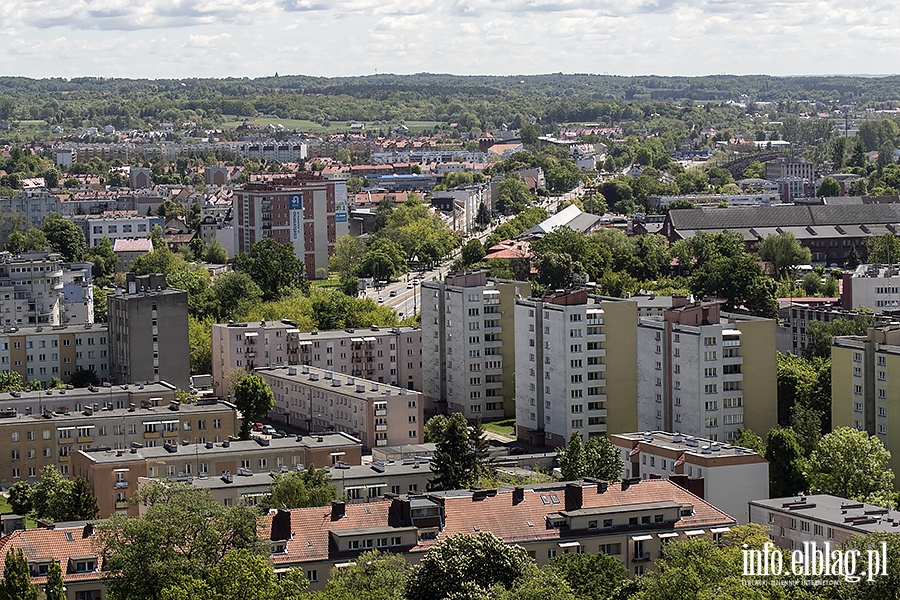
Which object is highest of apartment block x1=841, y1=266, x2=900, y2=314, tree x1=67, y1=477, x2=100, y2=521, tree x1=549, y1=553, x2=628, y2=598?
apartment block x1=841, y1=266, x2=900, y2=314

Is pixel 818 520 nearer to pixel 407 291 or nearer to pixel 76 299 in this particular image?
pixel 76 299

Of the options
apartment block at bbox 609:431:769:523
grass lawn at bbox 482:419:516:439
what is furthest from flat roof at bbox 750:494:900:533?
grass lawn at bbox 482:419:516:439

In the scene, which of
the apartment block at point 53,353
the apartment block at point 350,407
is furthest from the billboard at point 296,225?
the apartment block at point 350,407

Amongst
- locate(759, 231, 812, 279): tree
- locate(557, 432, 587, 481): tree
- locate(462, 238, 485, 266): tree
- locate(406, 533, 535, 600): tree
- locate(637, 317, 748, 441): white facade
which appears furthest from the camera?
locate(462, 238, 485, 266): tree

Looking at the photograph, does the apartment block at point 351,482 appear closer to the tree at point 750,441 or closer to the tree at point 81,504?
the tree at point 81,504

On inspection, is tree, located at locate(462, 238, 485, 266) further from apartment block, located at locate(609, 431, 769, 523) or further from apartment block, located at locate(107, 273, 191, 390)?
apartment block, located at locate(609, 431, 769, 523)

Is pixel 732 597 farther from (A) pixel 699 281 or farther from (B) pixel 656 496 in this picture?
(A) pixel 699 281

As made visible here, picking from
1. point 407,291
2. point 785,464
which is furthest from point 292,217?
point 785,464
